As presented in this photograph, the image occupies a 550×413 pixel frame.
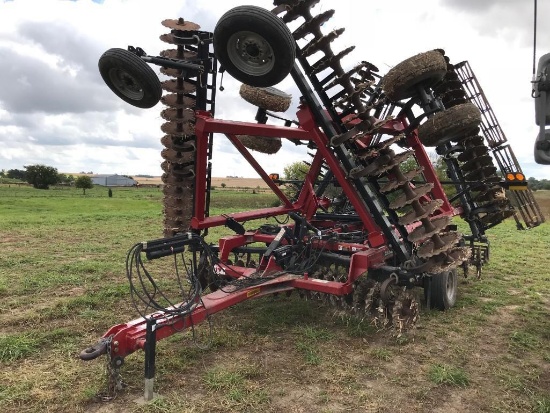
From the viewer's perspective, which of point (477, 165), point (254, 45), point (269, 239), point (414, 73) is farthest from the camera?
point (477, 165)

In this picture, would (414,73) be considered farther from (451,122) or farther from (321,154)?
(321,154)

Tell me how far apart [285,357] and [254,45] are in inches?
127

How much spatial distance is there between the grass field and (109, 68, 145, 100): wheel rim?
9.38 feet

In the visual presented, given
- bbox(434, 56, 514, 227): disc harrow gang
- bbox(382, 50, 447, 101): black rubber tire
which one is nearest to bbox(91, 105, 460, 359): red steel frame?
bbox(382, 50, 447, 101): black rubber tire

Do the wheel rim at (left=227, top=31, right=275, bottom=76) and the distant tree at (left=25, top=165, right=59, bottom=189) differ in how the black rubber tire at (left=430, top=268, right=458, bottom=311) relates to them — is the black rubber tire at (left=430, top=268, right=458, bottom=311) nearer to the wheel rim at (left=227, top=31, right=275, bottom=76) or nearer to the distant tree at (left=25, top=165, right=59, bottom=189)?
the wheel rim at (left=227, top=31, right=275, bottom=76)

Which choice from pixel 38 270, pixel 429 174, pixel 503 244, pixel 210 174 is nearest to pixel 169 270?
pixel 38 270

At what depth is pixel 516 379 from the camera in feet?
14.0

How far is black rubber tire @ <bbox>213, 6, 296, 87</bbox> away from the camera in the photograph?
13.8 ft

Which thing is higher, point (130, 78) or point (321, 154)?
point (130, 78)

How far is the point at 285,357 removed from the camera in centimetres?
470

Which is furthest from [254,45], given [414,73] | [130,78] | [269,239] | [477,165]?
[477,165]

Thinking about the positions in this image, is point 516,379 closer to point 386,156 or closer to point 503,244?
point 386,156

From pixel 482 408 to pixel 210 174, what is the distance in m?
4.31

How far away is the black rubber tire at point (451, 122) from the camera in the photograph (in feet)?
17.5
